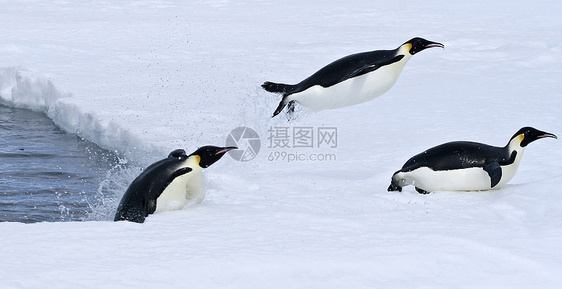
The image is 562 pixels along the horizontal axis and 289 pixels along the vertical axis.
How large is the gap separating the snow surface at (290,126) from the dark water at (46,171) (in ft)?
0.58

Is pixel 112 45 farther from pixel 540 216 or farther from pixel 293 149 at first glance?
pixel 540 216

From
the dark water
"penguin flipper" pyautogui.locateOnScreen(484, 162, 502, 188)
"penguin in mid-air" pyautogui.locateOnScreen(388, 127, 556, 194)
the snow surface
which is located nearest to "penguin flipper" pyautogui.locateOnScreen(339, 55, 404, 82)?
the snow surface

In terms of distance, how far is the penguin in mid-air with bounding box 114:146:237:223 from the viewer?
3.44 meters

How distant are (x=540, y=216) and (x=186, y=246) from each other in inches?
62.4

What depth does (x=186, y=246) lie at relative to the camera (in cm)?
285

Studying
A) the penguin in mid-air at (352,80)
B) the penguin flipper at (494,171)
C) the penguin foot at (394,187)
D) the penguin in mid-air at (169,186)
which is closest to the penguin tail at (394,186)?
the penguin foot at (394,187)

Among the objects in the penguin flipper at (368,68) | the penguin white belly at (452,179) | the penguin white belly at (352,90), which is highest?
the penguin flipper at (368,68)

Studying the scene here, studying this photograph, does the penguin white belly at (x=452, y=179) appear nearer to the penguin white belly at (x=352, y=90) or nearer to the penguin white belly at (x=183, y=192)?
the penguin white belly at (x=183, y=192)

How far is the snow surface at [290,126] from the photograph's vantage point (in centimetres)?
267

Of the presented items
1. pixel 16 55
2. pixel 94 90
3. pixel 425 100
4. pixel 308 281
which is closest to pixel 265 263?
pixel 308 281

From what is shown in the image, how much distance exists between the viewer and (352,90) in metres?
5.25

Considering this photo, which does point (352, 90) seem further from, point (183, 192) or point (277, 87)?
point (183, 192)

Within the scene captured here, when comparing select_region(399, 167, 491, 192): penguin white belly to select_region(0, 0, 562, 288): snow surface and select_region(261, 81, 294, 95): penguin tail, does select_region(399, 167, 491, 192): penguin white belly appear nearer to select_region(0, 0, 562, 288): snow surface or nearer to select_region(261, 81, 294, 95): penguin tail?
select_region(0, 0, 562, 288): snow surface

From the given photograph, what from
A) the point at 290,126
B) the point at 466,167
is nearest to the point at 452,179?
the point at 466,167
